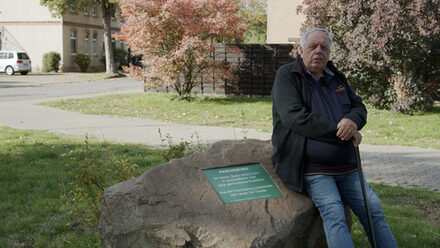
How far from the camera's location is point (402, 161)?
26.2 ft

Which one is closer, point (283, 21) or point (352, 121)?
point (352, 121)

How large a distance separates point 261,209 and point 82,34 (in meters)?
38.0

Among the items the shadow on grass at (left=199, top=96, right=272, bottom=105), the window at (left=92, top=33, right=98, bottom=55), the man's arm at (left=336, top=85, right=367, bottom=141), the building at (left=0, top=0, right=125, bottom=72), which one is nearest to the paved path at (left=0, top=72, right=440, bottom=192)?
the man's arm at (left=336, top=85, right=367, bottom=141)

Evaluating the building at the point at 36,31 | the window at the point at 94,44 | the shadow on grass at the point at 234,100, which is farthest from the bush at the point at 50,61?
the shadow on grass at the point at 234,100

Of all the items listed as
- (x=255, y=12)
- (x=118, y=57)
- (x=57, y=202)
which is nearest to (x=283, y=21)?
(x=57, y=202)

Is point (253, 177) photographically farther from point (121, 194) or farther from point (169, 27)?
point (169, 27)

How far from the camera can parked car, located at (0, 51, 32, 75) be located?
3136 cm

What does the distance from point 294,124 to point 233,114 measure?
32.8 feet

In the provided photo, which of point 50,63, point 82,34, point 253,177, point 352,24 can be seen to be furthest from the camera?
point 82,34

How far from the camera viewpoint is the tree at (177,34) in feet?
53.5

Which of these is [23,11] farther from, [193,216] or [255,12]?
[193,216]

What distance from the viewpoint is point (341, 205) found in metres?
3.41

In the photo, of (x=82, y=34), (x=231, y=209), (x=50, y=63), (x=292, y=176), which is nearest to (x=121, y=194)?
(x=231, y=209)

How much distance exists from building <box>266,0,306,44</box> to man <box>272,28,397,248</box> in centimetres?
2113
